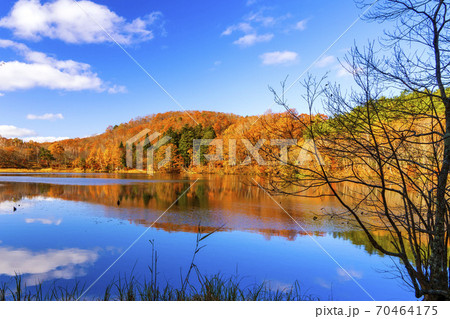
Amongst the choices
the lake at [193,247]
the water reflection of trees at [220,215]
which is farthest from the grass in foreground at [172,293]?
the water reflection of trees at [220,215]

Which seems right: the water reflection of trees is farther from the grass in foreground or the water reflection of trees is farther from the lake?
the grass in foreground

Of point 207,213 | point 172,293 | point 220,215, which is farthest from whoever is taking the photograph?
point 207,213

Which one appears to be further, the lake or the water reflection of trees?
the water reflection of trees

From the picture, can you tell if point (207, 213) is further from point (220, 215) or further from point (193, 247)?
point (193, 247)

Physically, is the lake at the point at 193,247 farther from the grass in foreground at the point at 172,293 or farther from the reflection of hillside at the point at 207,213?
the grass in foreground at the point at 172,293

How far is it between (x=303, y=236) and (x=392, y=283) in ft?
9.44

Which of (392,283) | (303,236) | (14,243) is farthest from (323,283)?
(14,243)

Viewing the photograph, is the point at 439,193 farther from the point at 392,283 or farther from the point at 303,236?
the point at 303,236

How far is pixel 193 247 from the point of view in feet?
24.3

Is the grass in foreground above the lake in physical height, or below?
above

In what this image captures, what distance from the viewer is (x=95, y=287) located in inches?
208

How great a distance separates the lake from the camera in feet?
18.6

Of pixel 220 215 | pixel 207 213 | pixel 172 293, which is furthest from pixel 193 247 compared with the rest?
pixel 207 213

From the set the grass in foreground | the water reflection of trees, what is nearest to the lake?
the water reflection of trees
